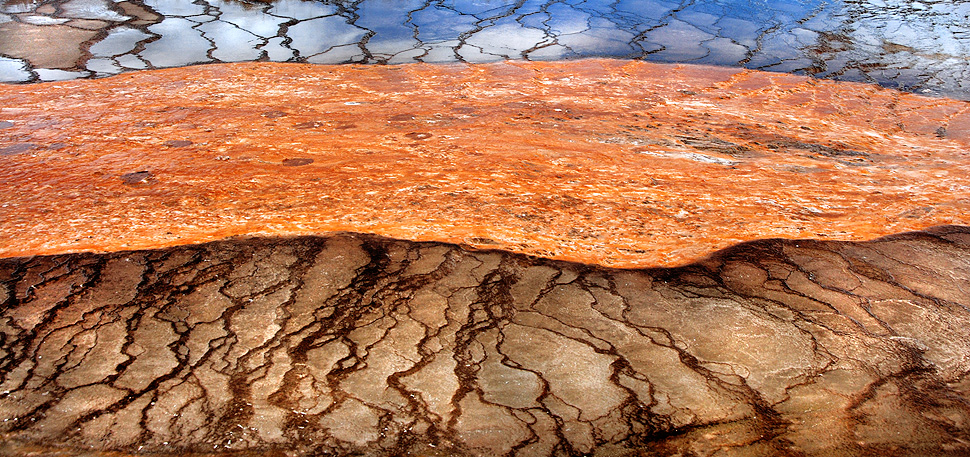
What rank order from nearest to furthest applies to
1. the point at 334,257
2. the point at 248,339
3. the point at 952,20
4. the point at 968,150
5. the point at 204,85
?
1. the point at 248,339
2. the point at 334,257
3. the point at 968,150
4. the point at 204,85
5. the point at 952,20

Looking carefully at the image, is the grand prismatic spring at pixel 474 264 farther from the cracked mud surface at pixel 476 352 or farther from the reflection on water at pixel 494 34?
the reflection on water at pixel 494 34

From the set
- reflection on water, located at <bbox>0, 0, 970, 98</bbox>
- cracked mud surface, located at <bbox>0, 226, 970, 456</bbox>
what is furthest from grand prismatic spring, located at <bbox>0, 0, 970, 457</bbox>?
reflection on water, located at <bbox>0, 0, 970, 98</bbox>

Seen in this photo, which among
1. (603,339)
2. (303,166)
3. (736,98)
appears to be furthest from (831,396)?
(736,98)

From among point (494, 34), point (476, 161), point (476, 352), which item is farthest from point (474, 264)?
point (494, 34)

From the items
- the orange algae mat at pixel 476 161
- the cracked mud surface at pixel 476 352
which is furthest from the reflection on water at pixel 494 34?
the cracked mud surface at pixel 476 352

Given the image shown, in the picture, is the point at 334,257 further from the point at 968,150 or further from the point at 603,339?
the point at 968,150

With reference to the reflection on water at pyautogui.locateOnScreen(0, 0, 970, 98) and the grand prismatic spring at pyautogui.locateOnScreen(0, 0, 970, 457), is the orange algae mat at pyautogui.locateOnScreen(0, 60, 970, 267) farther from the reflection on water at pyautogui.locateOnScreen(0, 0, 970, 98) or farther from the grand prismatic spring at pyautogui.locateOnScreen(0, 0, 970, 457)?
the reflection on water at pyautogui.locateOnScreen(0, 0, 970, 98)
